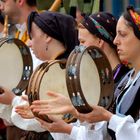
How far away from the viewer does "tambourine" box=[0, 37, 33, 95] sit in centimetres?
426

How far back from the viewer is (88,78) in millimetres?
3365

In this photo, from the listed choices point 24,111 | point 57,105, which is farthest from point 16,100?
point 57,105

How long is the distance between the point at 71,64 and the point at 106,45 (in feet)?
2.72

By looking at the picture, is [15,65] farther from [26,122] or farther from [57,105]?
[57,105]

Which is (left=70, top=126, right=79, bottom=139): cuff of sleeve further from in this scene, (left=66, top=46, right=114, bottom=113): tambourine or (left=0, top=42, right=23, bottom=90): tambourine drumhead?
(left=0, top=42, right=23, bottom=90): tambourine drumhead

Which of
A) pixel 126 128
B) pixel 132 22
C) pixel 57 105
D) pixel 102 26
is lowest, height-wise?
pixel 126 128

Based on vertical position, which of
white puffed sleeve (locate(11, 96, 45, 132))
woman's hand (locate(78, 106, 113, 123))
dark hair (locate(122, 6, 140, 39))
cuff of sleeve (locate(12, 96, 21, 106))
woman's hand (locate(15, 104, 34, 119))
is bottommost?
white puffed sleeve (locate(11, 96, 45, 132))

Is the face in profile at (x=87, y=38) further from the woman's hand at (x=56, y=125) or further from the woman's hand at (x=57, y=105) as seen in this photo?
the woman's hand at (x=57, y=105)

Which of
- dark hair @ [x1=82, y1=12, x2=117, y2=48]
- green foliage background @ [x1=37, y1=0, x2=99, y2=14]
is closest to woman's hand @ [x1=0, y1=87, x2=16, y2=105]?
dark hair @ [x1=82, y1=12, x2=117, y2=48]

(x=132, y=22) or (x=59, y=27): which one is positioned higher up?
(x=132, y=22)

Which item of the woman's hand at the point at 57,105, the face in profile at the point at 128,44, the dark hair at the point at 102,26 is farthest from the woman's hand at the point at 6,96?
the face in profile at the point at 128,44

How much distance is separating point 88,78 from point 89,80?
0.02m

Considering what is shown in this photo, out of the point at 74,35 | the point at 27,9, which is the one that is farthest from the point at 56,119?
the point at 27,9

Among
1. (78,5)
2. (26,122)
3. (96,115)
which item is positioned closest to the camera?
(96,115)
